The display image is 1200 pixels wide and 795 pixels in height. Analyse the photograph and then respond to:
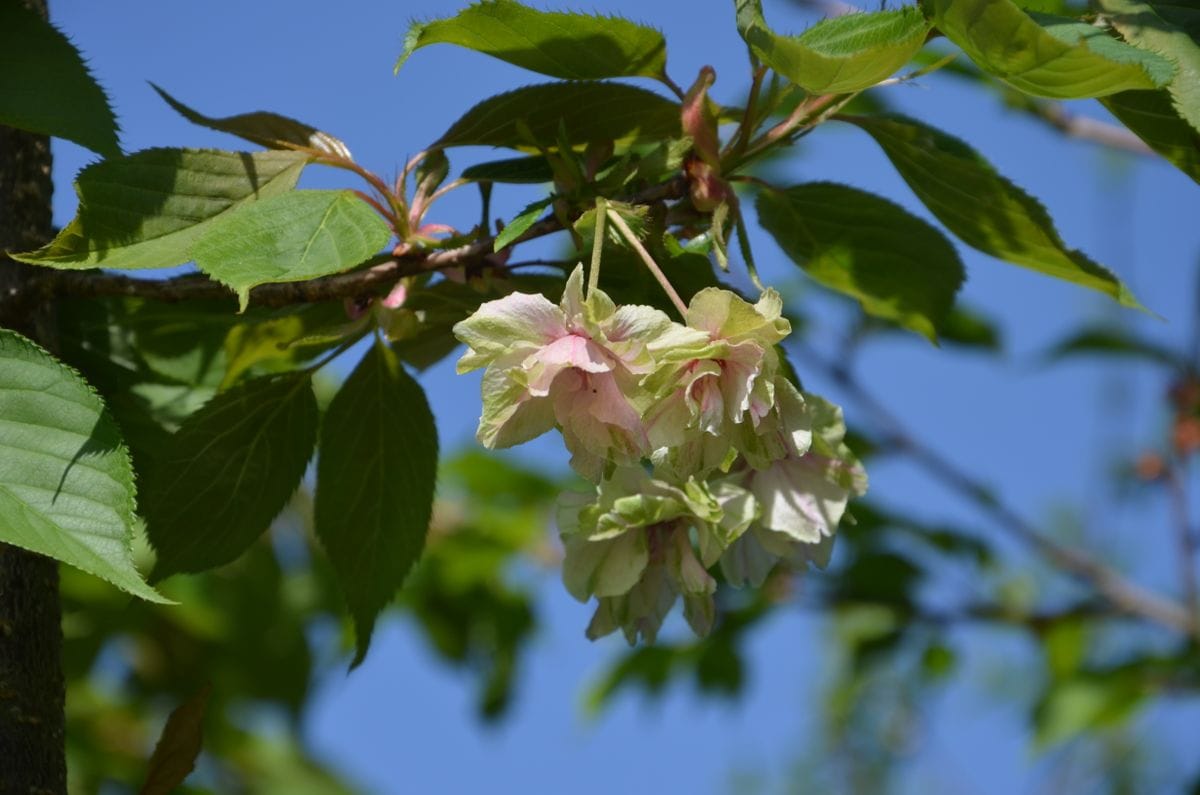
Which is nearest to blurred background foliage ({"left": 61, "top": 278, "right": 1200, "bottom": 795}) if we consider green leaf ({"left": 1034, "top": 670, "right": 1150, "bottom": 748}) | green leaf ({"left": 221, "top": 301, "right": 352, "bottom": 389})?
green leaf ({"left": 1034, "top": 670, "right": 1150, "bottom": 748})

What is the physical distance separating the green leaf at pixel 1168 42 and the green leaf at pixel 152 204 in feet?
1.91

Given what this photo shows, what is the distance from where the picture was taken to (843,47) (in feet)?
2.87

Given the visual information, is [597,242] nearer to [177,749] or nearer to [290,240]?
[290,240]

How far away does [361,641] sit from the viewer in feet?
3.53

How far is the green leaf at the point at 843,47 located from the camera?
83 centimetres

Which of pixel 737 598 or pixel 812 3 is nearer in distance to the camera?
pixel 812 3

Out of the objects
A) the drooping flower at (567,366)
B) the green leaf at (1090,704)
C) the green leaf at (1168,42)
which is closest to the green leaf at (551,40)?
the drooping flower at (567,366)

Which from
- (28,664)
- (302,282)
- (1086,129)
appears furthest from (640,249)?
(1086,129)

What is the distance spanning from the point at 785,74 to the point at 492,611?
2426 millimetres

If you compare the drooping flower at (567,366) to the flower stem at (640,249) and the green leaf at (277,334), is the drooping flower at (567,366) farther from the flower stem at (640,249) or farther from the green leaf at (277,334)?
the green leaf at (277,334)

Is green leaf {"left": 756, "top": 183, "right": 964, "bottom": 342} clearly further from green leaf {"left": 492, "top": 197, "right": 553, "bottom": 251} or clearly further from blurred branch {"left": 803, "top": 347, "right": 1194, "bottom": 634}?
blurred branch {"left": 803, "top": 347, "right": 1194, "bottom": 634}

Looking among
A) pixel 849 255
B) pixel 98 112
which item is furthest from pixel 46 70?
pixel 849 255

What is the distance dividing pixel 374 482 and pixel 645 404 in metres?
0.34

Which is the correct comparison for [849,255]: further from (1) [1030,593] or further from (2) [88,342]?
(1) [1030,593]
